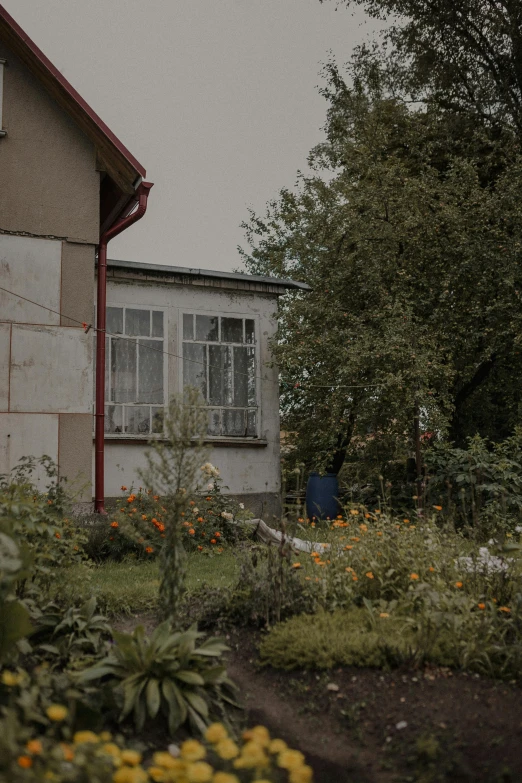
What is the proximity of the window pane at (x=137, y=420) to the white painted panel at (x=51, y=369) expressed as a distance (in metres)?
1.50

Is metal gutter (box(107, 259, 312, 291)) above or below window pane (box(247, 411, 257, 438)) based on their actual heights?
above

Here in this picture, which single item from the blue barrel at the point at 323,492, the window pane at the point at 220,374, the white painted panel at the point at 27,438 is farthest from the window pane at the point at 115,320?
the blue barrel at the point at 323,492

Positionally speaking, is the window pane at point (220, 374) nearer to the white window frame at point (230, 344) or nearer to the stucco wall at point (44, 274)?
the white window frame at point (230, 344)

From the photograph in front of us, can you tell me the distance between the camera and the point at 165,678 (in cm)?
316

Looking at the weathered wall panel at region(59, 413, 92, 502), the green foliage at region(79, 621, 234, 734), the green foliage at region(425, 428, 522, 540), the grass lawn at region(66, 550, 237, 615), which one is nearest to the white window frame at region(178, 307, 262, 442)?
the weathered wall panel at region(59, 413, 92, 502)

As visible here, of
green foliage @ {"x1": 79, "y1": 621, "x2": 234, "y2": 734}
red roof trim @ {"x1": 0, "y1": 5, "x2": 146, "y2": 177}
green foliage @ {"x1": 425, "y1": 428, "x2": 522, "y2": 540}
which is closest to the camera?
green foliage @ {"x1": 79, "y1": 621, "x2": 234, "y2": 734}

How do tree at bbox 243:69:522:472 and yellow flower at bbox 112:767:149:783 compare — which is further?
tree at bbox 243:69:522:472

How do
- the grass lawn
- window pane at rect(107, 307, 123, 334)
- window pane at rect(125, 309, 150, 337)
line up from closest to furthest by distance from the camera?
the grass lawn < window pane at rect(107, 307, 123, 334) < window pane at rect(125, 309, 150, 337)

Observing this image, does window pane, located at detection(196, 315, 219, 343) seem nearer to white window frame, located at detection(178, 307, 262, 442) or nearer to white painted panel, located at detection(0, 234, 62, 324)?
white window frame, located at detection(178, 307, 262, 442)

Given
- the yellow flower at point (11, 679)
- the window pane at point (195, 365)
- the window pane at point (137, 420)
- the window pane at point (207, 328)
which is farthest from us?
the window pane at point (207, 328)

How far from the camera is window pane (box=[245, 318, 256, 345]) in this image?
428 inches

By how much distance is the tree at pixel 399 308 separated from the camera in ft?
36.0

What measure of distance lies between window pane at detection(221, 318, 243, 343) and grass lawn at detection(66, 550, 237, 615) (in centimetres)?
395

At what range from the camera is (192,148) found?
1562 centimetres
